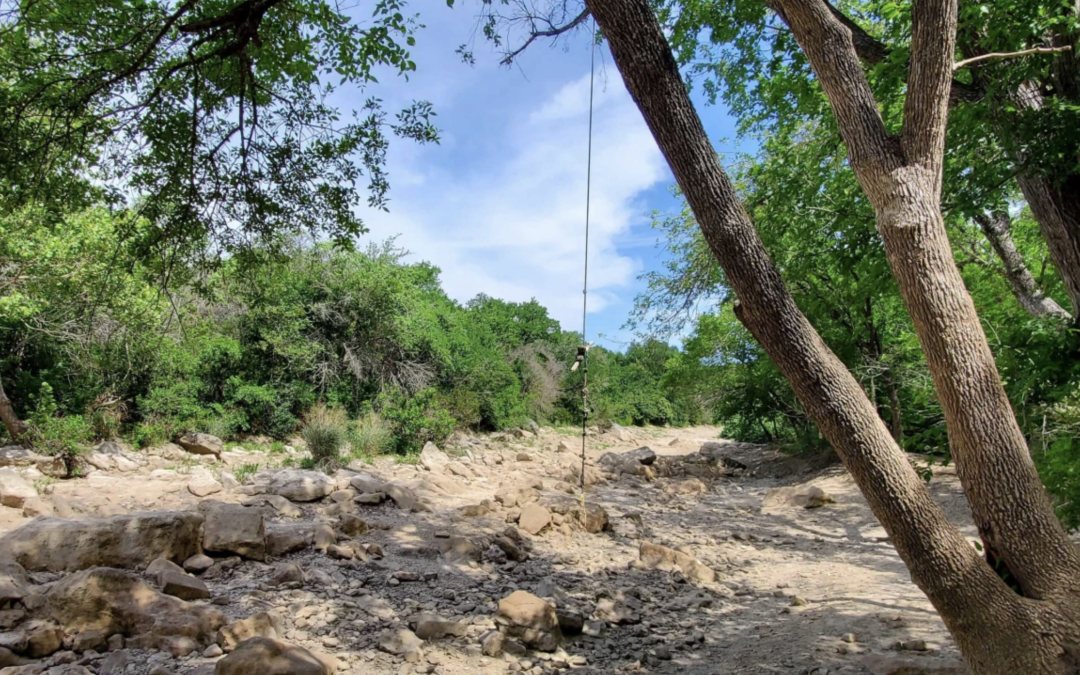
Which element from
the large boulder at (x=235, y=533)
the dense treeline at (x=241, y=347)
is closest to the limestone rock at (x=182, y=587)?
the large boulder at (x=235, y=533)

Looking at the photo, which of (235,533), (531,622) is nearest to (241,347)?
(235,533)

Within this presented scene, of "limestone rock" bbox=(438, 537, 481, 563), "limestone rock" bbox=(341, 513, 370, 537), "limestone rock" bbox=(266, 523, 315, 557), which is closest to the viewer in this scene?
"limestone rock" bbox=(266, 523, 315, 557)

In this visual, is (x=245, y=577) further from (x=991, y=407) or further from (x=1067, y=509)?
(x=1067, y=509)

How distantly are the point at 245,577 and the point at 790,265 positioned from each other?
21.6ft

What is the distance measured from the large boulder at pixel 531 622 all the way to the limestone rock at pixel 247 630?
148 centimetres

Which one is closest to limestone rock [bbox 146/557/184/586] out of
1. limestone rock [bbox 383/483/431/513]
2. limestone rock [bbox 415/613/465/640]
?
limestone rock [bbox 415/613/465/640]

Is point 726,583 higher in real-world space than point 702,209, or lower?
lower

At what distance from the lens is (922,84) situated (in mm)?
2594

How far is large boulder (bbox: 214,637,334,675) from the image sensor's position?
9.47ft

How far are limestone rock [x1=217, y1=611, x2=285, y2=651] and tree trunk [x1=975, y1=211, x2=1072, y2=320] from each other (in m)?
6.17

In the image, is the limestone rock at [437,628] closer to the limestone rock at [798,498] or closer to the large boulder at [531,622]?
the large boulder at [531,622]

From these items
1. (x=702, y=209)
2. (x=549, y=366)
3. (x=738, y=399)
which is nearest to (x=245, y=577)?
(x=702, y=209)

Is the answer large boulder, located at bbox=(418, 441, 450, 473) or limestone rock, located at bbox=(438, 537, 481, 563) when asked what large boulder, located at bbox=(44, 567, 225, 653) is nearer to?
limestone rock, located at bbox=(438, 537, 481, 563)

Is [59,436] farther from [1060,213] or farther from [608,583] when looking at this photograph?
[1060,213]
